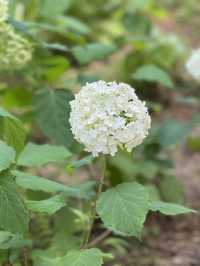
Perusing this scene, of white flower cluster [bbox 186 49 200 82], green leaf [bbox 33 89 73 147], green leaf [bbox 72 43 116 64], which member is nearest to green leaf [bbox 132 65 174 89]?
green leaf [bbox 72 43 116 64]

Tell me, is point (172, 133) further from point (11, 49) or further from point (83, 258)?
point (83, 258)

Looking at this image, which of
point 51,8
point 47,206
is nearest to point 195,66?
point 51,8

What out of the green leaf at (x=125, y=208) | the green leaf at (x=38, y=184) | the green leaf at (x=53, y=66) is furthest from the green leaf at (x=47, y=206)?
the green leaf at (x=53, y=66)

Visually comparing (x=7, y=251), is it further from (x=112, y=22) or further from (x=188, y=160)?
(x=112, y=22)

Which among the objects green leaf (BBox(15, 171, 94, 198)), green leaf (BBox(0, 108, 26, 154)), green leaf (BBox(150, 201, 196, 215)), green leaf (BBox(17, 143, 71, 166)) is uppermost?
green leaf (BBox(0, 108, 26, 154))

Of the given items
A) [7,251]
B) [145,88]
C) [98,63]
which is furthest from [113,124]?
[98,63]

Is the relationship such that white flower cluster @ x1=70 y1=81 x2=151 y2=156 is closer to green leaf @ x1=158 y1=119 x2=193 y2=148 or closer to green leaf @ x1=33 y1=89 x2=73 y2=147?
green leaf @ x1=33 y1=89 x2=73 y2=147
